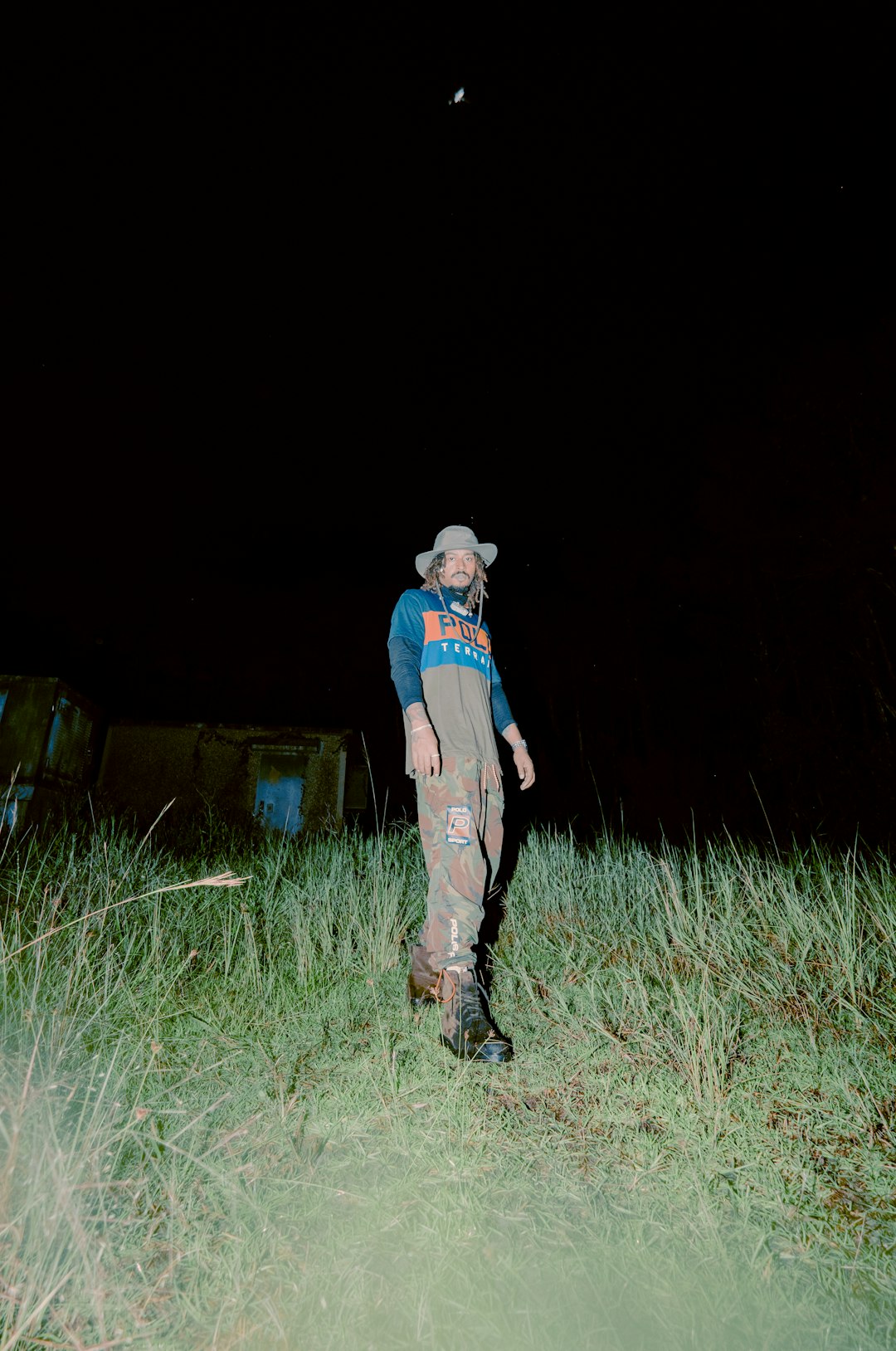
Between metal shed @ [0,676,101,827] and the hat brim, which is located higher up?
the hat brim

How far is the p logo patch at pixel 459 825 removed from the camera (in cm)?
252

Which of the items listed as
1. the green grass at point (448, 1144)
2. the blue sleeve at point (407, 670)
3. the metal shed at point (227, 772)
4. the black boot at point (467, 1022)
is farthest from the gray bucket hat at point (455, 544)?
the metal shed at point (227, 772)

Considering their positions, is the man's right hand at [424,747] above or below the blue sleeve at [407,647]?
below

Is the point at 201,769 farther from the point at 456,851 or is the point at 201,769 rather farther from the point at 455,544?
the point at 456,851

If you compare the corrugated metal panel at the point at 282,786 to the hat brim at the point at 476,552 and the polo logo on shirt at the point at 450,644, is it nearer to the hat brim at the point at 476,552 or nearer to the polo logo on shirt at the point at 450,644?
the hat brim at the point at 476,552

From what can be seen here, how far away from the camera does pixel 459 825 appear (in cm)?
253

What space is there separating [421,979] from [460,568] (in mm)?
1756

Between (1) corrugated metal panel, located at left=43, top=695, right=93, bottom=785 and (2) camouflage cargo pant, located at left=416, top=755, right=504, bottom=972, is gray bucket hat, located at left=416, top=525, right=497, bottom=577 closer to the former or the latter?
(2) camouflage cargo pant, located at left=416, top=755, right=504, bottom=972

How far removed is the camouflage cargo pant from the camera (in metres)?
2.44

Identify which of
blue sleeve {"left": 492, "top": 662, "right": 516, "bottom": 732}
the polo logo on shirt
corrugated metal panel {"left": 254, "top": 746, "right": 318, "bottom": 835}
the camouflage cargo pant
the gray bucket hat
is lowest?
corrugated metal panel {"left": 254, "top": 746, "right": 318, "bottom": 835}

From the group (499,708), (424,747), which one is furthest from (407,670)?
(499,708)

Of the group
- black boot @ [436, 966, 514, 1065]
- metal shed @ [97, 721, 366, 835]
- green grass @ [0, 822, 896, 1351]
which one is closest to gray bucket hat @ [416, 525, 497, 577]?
green grass @ [0, 822, 896, 1351]

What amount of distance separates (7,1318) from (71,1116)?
68cm

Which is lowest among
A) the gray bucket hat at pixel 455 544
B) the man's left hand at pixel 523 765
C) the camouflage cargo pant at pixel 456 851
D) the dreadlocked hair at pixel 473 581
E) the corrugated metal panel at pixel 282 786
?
the corrugated metal panel at pixel 282 786
